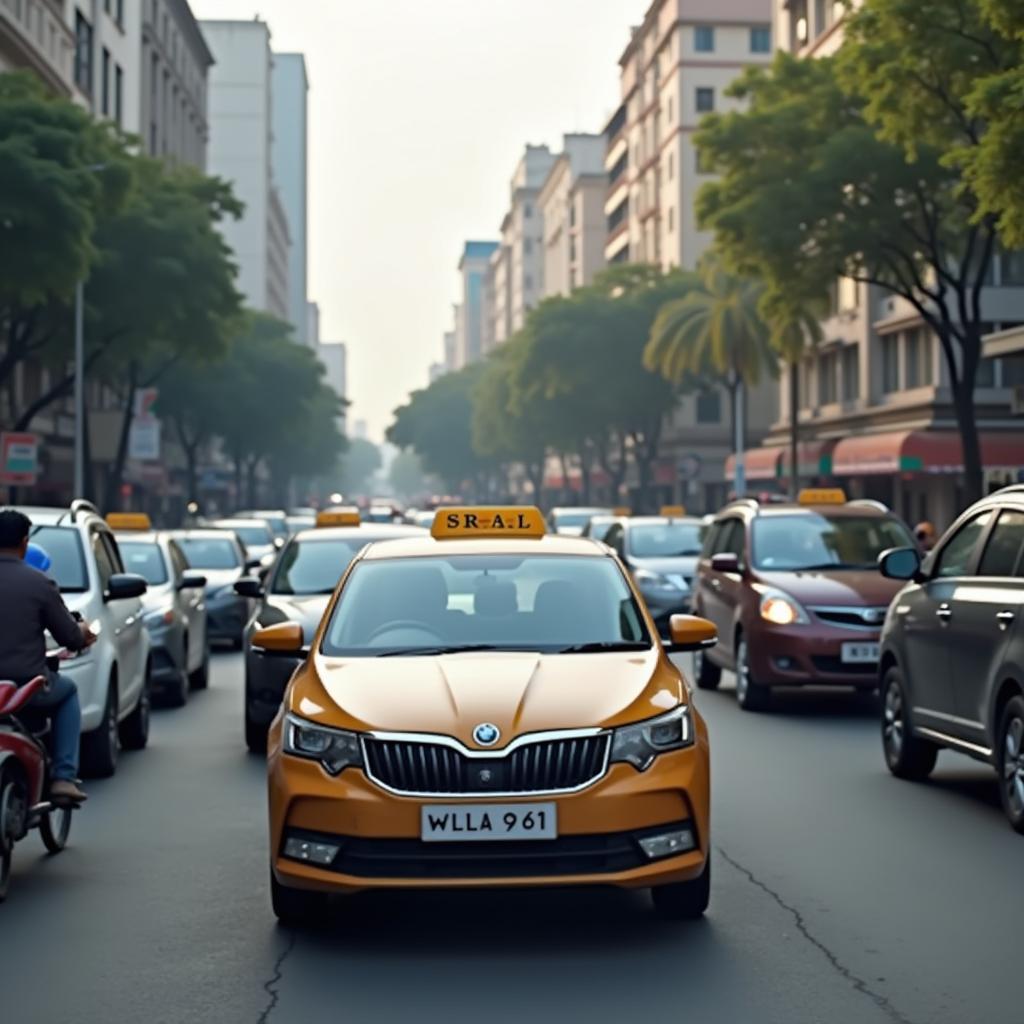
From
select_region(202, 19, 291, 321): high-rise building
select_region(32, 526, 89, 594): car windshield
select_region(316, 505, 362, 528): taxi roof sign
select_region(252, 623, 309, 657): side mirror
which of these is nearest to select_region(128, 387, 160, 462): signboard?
select_region(316, 505, 362, 528): taxi roof sign

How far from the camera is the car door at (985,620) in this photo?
33.6ft

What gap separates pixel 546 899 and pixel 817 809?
3.12 m

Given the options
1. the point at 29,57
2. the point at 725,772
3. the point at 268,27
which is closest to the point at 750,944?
the point at 725,772

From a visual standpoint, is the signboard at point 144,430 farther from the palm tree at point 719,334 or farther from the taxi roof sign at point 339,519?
the taxi roof sign at point 339,519

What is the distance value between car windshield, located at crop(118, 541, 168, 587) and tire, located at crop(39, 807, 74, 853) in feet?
28.2

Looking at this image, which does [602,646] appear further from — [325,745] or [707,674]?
[707,674]

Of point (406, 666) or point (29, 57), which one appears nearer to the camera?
point (406, 666)

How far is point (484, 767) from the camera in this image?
6.94 metres

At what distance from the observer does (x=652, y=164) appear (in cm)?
9925

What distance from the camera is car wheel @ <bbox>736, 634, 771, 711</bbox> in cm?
1647

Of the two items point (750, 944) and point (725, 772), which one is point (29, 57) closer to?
point (725, 772)

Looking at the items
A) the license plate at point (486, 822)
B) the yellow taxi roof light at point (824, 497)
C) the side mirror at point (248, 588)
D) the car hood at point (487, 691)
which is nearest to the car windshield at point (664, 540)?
the yellow taxi roof light at point (824, 497)

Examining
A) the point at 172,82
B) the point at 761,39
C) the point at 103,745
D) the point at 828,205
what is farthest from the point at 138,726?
the point at 761,39

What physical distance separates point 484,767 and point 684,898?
3.49 feet
